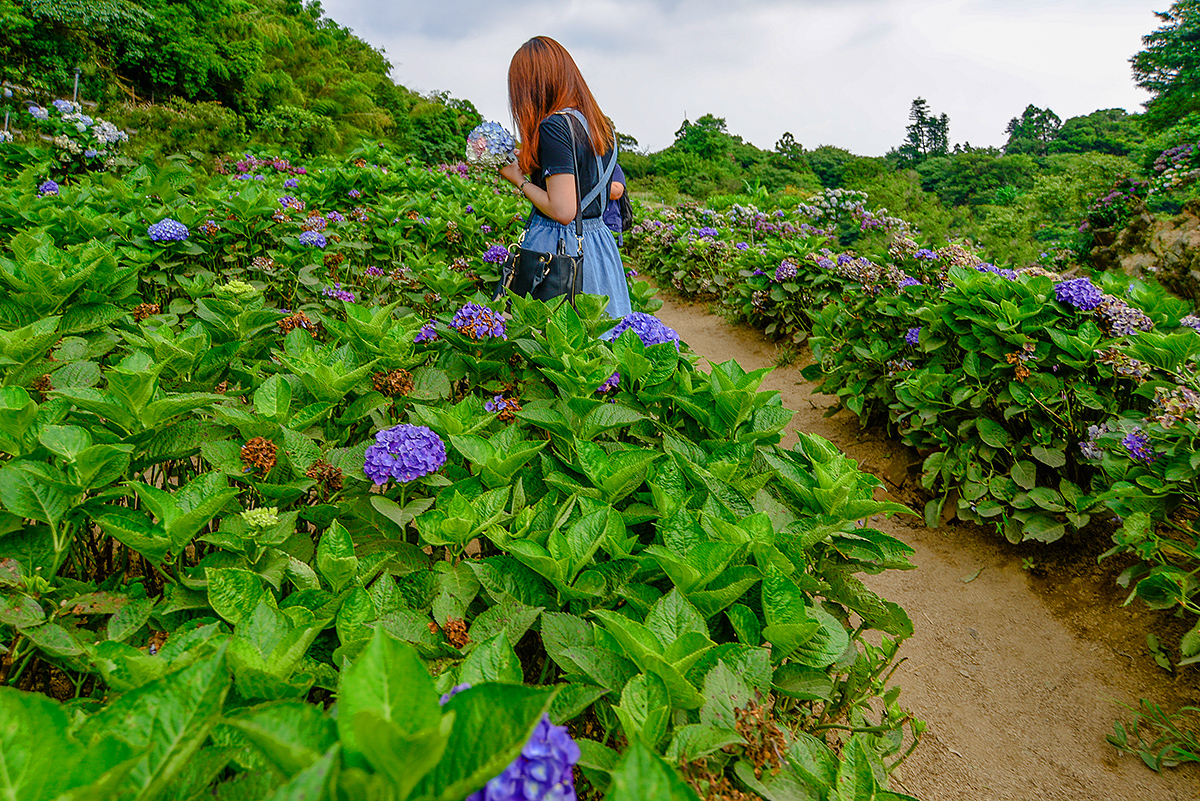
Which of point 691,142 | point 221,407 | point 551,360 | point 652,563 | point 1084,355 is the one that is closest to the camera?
point 652,563

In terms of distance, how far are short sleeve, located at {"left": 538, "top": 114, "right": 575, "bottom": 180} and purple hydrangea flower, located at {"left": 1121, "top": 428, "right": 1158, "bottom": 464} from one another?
2.30m

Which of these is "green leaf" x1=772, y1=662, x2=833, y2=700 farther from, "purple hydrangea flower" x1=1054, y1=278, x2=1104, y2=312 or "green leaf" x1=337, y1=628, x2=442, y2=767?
"purple hydrangea flower" x1=1054, y1=278, x2=1104, y2=312

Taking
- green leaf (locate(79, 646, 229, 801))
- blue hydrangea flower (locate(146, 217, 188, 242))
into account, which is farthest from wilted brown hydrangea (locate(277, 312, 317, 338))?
green leaf (locate(79, 646, 229, 801))

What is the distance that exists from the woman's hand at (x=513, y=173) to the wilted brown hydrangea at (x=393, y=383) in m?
1.60

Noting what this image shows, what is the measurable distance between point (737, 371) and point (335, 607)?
111cm

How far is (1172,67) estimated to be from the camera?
20094 mm

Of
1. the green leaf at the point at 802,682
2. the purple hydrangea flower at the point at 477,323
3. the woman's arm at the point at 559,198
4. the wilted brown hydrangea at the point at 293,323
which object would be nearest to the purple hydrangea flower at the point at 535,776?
the green leaf at the point at 802,682

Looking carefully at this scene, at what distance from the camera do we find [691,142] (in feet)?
112

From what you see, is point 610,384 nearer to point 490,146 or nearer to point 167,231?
point 490,146

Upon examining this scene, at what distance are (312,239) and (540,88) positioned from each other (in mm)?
1300

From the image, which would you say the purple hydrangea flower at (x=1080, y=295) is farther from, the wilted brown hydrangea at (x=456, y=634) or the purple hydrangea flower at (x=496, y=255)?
the wilted brown hydrangea at (x=456, y=634)

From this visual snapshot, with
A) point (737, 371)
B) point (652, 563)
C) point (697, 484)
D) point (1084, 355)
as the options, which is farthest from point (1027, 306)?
point (652, 563)

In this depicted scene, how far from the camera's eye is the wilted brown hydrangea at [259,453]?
4.06 ft

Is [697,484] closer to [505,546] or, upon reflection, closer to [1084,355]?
[505,546]
